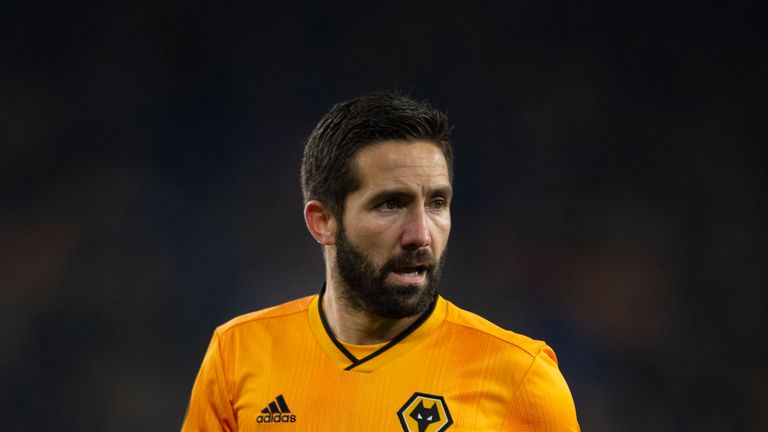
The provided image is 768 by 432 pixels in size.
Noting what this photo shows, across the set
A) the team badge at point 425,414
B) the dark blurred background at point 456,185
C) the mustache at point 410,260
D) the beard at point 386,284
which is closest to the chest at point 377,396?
the team badge at point 425,414

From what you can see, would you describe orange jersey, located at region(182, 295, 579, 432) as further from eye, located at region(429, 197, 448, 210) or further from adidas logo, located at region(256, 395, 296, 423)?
eye, located at region(429, 197, 448, 210)

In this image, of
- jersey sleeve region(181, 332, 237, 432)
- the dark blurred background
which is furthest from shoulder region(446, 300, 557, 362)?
the dark blurred background

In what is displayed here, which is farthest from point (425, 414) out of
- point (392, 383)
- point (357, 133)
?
point (357, 133)

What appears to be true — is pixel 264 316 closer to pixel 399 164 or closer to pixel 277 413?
pixel 277 413

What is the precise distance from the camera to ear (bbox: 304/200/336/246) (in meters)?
2.17

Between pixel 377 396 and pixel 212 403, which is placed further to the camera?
pixel 212 403

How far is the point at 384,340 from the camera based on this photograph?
7.00 feet

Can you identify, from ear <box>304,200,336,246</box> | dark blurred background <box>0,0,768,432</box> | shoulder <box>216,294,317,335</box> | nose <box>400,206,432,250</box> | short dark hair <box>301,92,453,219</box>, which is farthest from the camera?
dark blurred background <box>0,0,768,432</box>

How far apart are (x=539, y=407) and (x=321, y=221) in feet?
2.55

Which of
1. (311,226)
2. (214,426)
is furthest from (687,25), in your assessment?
(214,426)

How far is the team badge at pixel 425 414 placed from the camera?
1.95 m

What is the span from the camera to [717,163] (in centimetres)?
503

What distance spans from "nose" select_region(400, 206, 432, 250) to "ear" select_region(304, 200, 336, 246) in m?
0.27

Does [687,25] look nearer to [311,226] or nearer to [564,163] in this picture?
[564,163]
